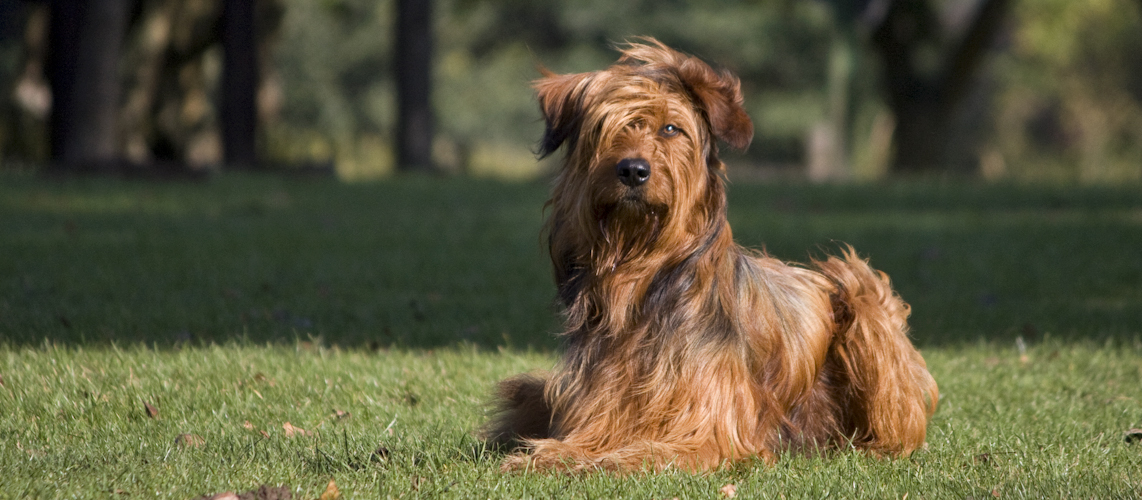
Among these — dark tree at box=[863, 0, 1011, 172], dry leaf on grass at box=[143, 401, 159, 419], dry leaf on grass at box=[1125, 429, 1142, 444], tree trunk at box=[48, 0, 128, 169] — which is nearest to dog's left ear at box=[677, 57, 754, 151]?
dry leaf on grass at box=[1125, 429, 1142, 444]

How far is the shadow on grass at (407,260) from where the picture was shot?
753cm

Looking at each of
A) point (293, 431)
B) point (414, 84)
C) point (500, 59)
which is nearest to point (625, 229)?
point (293, 431)

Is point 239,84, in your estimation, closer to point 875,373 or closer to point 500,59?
point 875,373

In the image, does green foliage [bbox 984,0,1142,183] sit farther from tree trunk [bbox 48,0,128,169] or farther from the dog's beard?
the dog's beard

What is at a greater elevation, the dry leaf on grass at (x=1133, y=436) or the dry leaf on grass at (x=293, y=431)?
the dry leaf on grass at (x=1133, y=436)

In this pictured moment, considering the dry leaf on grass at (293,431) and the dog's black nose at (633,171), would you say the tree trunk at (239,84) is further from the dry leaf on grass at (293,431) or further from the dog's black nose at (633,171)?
the dog's black nose at (633,171)

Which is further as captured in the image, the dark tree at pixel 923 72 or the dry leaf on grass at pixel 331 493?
the dark tree at pixel 923 72

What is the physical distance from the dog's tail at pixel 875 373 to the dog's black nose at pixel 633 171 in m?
1.26

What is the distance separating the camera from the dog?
157 inches

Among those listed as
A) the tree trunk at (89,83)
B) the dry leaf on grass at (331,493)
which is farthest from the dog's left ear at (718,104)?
the tree trunk at (89,83)

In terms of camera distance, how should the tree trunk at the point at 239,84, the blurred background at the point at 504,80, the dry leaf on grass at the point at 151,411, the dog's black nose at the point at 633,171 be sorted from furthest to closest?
the tree trunk at the point at 239,84, the blurred background at the point at 504,80, the dry leaf on grass at the point at 151,411, the dog's black nose at the point at 633,171

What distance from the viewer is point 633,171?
12.6 ft

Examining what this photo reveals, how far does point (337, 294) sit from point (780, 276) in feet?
16.9

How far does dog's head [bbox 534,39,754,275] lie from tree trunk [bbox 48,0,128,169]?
14.7 meters
